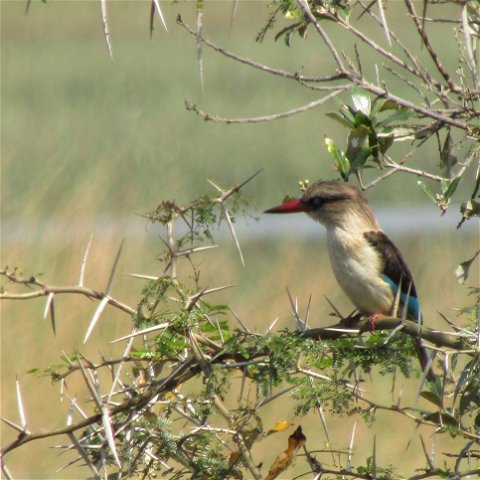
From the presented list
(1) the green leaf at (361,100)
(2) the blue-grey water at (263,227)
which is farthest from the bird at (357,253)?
(2) the blue-grey water at (263,227)

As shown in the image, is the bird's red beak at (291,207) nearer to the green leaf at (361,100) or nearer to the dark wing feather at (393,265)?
the dark wing feather at (393,265)

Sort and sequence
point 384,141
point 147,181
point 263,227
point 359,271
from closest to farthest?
1. point 384,141
2. point 359,271
3. point 263,227
4. point 147,181

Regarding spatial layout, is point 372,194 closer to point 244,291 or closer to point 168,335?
point 244,291

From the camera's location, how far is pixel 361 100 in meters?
2.98

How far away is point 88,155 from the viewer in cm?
1218

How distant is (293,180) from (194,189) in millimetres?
1395

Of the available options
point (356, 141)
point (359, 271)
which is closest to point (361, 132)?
point (356, 141)

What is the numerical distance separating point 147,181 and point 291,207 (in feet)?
21.1

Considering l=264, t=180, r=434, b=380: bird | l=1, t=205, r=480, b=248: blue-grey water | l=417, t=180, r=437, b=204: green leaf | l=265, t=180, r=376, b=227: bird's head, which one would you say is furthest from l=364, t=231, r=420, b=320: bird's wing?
l=1, t=205, r=480, b=248: blue-grey water

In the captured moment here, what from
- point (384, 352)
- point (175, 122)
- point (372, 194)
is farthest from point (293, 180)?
point (384, 352)

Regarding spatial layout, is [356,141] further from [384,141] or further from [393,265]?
[393,265]

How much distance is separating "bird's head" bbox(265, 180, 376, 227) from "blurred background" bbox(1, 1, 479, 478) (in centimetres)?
74

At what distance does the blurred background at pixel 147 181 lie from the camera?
6.87 metres

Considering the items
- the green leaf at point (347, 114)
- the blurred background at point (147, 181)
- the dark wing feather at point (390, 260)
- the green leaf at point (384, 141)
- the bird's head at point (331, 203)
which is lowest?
the blurred background at point (147, 181)
